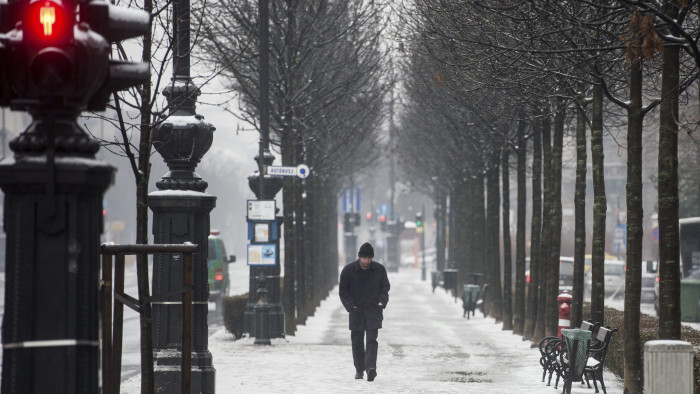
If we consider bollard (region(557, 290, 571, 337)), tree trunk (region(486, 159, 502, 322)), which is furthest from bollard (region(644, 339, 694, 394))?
tree trunk (region(486, 159, 502, 322))

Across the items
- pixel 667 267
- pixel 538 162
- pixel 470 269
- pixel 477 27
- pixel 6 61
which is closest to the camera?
pixel 6 61

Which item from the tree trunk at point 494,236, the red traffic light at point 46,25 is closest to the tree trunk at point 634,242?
the red traffic light at point 46,25

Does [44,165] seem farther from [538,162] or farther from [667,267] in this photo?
[538,162]

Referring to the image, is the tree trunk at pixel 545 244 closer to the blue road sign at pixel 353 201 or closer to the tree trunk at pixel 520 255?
the tree trunk at pixel 520 255

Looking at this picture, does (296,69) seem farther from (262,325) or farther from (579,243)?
(579,243)

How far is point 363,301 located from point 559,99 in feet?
16.4

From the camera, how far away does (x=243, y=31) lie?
2800 cm

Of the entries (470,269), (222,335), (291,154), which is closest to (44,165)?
(222,335)

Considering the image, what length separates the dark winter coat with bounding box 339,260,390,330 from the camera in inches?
632

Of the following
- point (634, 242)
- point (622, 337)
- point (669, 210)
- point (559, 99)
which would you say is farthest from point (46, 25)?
point (559, 99)

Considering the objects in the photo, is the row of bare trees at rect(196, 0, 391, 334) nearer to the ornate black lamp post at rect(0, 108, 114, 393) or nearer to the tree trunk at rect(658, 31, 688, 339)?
the tree trunk at rect(658, 31, 688, 339)

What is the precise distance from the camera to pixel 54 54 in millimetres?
5402

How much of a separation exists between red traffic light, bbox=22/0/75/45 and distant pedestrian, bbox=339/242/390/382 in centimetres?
1075

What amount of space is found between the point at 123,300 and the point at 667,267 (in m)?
5.14
